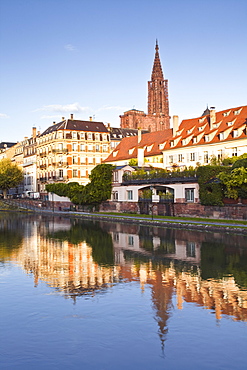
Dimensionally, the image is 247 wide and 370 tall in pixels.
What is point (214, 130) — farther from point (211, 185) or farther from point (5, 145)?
point (5, 145)

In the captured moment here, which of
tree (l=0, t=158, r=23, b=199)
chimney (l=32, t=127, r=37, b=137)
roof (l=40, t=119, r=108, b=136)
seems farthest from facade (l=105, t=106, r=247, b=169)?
chimney (l=32, t=127, r=37, b=137)

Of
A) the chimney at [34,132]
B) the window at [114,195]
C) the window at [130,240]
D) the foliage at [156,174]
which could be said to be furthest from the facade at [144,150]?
the chimney at [34,132]

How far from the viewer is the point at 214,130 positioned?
6875 cm

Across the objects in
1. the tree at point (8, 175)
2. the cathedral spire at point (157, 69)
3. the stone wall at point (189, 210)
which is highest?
the cathedral spire at point (157, 69)

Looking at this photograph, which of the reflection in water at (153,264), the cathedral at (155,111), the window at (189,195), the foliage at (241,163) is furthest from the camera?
the cathedral at (155,111)

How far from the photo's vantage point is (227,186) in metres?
49.7

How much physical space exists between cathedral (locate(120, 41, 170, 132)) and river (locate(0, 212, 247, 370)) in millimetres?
132826

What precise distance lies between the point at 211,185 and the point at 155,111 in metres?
119

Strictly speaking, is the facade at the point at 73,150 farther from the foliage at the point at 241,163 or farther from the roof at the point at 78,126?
the foliage at the point at 241,163

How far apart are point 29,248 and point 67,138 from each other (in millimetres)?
73451

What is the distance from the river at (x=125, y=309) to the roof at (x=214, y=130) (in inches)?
1410

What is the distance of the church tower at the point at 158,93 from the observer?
557ft

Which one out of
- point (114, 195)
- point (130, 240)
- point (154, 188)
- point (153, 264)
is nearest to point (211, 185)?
point (154, 188)

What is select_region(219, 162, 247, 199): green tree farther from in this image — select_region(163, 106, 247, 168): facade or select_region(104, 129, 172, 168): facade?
select_region(104, 129, 172, 168): facade
